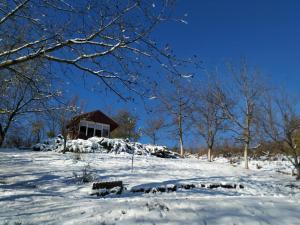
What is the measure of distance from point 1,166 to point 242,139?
16.4m

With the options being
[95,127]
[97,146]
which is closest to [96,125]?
[95,127]

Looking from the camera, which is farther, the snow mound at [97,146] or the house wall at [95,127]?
the house wall at [95,127]

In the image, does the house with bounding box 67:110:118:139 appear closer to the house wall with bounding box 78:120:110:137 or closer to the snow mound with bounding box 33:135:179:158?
the house wall with bounding box 78:120:110:137

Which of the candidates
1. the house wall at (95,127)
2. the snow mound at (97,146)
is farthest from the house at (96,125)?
the snow mound at (97,146)

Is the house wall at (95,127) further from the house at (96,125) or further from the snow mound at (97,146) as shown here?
the snow mound at (97,146)

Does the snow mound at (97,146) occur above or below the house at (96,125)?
below

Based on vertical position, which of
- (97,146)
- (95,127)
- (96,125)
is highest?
(96,125)

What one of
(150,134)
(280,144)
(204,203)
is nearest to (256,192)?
(204,203)

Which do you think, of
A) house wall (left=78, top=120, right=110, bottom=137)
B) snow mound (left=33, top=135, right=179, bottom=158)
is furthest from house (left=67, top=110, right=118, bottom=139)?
snow mound (left=33, top=135, right=179, bottom=158)

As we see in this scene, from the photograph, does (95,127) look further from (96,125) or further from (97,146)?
(97,146)

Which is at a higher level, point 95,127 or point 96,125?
point 96,125

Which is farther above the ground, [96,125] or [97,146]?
[96,125]

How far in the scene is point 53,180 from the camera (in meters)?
12.5

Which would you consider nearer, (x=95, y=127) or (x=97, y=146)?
(x=97, y=146)
